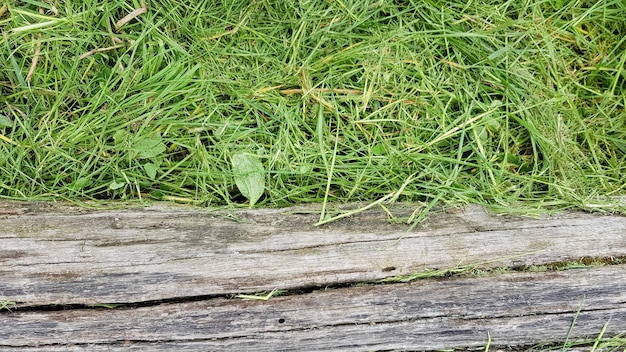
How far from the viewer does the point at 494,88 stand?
2.69 meters

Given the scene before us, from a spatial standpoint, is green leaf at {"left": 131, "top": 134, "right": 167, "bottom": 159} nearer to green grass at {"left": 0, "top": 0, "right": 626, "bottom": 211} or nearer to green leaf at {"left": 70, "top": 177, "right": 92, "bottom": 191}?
green grass at {"left": 0, "top": 0, "right": 626, "bottom": 211}

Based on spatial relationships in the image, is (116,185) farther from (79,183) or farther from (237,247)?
(237,247)

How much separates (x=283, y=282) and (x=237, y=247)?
0.23 meters

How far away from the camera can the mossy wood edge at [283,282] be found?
202 centimetres

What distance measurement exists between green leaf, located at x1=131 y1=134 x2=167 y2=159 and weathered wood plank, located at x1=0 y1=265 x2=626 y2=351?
0.73 metres

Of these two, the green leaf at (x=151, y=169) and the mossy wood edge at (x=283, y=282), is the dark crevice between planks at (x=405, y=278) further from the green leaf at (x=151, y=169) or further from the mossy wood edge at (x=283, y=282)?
the green leaf at (x=151, y=169)

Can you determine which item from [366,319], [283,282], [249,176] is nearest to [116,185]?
[249,176]

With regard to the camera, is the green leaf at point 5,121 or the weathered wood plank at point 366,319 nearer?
the weathered wood plank at point 366,319

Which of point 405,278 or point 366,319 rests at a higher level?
point 405,278

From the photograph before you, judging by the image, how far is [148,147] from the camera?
2.48 m

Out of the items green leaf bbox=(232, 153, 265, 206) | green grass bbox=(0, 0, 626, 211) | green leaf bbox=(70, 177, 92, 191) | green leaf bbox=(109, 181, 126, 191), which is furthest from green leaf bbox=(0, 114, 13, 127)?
green leaf bbox=(232, 153, 265, 206)

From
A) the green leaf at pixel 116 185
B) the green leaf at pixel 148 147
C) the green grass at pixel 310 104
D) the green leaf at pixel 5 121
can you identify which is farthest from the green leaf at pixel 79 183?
the green leaf at pixel 5 121

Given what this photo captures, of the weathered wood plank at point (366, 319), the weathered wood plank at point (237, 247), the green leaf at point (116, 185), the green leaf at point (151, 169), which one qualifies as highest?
the green leaf at point (151, 169)

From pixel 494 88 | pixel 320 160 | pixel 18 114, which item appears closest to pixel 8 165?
pixel 18 114
